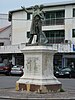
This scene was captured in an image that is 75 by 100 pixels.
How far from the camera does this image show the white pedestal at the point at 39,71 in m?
19.0

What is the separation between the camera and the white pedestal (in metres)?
19.0

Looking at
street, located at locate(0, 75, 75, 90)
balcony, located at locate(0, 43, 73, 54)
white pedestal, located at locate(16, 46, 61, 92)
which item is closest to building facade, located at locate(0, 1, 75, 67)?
balcony, located at locate(0, 43, 73, 54)

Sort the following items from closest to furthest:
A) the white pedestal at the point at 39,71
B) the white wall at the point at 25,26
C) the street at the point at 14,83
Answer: the white pedestal at the point at 39,71 < the street at the point at 14,83 < the white wall at the point at 25,26

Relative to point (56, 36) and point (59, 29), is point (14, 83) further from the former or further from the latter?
point (56, 36)

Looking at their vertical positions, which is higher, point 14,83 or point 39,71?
point 39,71

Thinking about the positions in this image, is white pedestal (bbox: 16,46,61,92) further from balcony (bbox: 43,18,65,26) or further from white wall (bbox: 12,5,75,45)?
balcony (bbox: 43,18,65,26)

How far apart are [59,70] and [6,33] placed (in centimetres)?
3043

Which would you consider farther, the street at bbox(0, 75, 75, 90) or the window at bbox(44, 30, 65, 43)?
the window at bbox(44, 30, 65, 43)

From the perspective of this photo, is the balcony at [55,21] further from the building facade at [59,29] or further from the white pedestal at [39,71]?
the white pedestal at [39,71]

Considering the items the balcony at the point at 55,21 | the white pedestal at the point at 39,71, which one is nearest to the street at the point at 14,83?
the white pedestal at the point at 39,71

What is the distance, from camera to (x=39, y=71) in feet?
63.0

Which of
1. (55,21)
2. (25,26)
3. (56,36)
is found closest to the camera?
(56,36)

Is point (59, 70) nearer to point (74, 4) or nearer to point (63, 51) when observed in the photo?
point (63, 51)

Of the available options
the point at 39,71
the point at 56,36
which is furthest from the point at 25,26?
the point at 39,71
